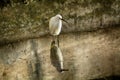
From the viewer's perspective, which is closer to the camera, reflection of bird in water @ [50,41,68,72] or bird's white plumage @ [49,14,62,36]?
bird's white plumage @ [49,14,62,36]

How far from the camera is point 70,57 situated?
3.66 metres

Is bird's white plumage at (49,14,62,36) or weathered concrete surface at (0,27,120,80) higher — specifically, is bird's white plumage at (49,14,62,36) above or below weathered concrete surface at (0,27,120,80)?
above

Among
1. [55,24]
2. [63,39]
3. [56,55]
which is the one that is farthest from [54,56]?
[55,24]

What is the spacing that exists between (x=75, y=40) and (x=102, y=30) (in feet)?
1.09

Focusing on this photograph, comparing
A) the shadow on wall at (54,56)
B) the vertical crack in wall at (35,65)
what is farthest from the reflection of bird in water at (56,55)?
the vertical crack in wall at (35,65)

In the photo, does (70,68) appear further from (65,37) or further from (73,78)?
(65,37)

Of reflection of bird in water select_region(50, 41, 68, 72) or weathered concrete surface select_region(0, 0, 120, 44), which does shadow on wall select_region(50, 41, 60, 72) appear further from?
weathered concrete surface select_region(0, 0, 120, 44)

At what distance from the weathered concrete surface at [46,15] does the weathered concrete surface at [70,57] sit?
93 mm

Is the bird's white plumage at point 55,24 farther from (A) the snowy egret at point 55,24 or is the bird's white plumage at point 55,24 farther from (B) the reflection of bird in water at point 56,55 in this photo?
(B) the reflection of bird in water at point 56,55

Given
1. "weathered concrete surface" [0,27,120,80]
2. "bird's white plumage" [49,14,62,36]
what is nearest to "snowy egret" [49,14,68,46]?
"bird's white plumage" [49,14,62,36]

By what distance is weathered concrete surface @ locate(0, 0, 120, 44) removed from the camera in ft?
10.6

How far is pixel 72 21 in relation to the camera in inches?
136

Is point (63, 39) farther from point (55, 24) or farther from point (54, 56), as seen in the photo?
point (55, 24)

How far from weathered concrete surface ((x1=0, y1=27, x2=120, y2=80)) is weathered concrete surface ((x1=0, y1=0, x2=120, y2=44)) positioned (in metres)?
0.09
